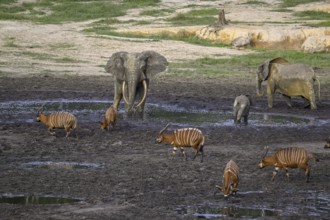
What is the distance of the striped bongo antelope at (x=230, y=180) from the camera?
42.1 feet

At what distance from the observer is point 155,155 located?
54.2 feet

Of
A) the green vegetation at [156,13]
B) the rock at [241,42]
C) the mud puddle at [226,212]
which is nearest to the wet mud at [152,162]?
the mud puddle at [226,212]

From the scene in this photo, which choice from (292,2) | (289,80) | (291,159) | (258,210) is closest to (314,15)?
(292,2)

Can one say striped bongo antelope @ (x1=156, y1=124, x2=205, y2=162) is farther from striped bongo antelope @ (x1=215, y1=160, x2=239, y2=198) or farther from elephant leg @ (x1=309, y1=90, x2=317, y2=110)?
elephant leg @ (x1=309, y1=90, x2=317, y2=110)

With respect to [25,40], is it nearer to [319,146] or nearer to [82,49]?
[82,49]

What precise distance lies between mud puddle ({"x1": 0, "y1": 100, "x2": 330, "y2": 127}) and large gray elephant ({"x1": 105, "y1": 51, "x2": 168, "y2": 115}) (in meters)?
0.46

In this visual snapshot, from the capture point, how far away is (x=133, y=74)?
21.5m

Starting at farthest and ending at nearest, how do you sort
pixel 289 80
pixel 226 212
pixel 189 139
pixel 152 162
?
pixel 289 80 < pixel 152 162 < pixel 189 139 < pixel 226 212

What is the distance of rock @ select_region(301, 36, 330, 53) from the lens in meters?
33.7

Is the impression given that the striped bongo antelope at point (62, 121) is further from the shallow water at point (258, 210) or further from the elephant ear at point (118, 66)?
the shallow water at point (258, 210)

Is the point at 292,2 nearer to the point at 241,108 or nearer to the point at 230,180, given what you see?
the point at 241,108

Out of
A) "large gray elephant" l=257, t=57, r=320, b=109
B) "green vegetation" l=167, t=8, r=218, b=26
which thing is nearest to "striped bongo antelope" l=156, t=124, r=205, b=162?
"large gray elephant" l=257, t=57, r=320, b=109

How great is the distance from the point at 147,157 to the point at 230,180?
355cm

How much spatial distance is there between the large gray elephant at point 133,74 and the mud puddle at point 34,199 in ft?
26.4
